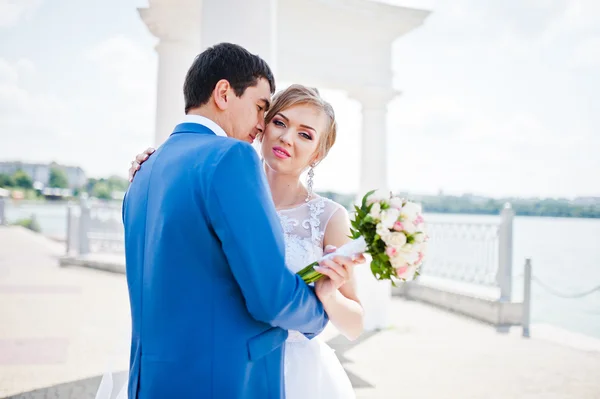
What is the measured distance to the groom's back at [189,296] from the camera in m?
1.72

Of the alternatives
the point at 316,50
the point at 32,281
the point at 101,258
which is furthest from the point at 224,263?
the point at 101,258

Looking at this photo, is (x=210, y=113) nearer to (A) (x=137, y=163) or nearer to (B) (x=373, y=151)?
(A) (x=137, y=163)

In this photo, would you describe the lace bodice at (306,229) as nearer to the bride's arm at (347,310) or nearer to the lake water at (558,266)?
the bride's arm at (347,310)

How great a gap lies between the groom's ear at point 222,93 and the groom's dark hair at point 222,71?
15 mm

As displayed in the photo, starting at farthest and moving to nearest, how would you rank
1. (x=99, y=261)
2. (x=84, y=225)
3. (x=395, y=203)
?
(x=84, y=225)
(x=99, y=261)
(x=395, y=203)

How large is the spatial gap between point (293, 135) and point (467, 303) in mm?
9167

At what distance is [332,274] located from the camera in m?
1.92

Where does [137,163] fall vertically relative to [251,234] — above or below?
above

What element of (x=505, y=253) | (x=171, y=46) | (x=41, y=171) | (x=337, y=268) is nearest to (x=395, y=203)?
(x=337, y=268)

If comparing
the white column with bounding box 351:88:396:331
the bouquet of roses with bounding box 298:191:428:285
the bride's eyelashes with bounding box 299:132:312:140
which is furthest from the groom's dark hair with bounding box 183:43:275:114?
the white column with bounding box 351:88:396:331

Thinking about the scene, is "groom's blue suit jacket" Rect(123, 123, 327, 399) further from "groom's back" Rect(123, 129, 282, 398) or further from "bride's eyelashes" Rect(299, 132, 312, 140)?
"bride's eyelashes" Rect(299, 132, 312, 140)

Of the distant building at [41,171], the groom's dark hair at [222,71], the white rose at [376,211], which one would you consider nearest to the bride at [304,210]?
the white rose at [376,211]

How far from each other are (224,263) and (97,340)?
7.88 metres

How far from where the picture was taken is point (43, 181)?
63.6 metres
